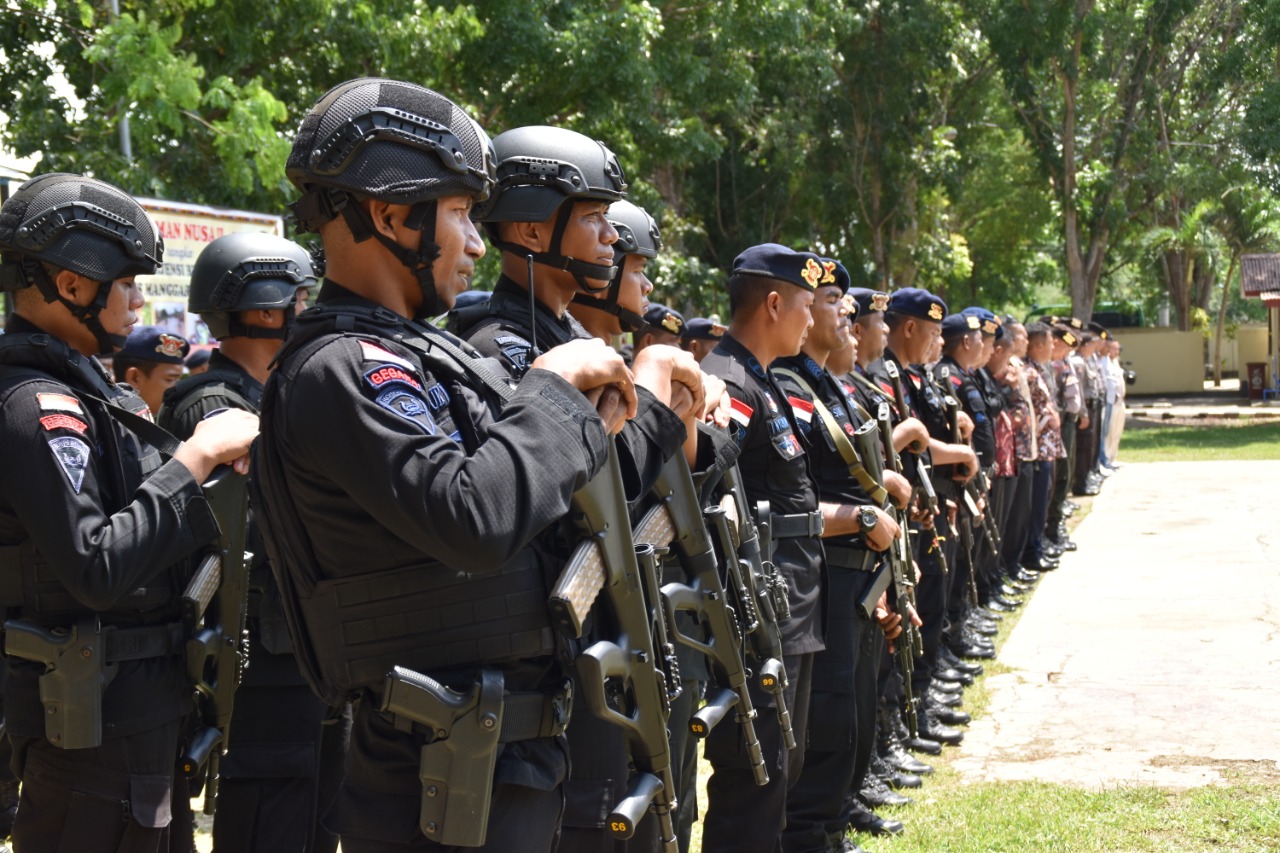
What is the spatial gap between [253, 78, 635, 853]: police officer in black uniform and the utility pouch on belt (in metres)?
0.96

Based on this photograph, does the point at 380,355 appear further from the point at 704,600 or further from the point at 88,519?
the point at 704,600

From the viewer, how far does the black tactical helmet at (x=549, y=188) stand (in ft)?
10.00

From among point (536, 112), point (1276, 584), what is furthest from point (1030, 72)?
point (1276, 584)

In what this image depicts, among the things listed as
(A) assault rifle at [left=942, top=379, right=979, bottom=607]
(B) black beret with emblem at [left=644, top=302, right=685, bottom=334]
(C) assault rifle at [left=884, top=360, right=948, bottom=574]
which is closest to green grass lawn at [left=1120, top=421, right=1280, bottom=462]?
(A) assault rifle at [left=942, top=379, right=979, bottom=607]

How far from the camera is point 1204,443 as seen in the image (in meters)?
23.1

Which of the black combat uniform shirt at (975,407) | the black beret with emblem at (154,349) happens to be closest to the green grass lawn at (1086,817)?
the black beret with emblem at (154,349)

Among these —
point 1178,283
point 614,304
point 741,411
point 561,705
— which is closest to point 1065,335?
point 741,411

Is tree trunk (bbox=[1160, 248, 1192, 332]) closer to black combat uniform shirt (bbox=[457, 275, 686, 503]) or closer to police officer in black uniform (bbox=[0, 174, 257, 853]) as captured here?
black combat uniform shirt (bbox=[457, 275, 686, 503])

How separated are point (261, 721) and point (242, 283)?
1370mm

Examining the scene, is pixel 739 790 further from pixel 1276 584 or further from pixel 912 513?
pixel 1276 584

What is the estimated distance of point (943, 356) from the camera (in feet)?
31.4

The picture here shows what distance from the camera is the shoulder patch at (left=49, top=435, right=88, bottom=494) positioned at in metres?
2.95

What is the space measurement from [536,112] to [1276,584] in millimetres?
8713

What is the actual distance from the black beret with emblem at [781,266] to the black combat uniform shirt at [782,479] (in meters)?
0.33
